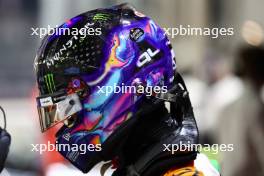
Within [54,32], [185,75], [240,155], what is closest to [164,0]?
[185,75]

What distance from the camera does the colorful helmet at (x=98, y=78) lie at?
5.73 ft

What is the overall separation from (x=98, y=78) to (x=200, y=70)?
2.86m

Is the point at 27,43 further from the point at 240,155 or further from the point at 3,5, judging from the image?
the point at 240,155

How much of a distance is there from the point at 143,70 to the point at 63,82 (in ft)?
0.67

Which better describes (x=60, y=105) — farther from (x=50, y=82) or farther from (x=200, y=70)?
(x=200, y=70)

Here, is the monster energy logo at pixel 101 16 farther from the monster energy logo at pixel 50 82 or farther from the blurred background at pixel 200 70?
the blurred background at pixel 200 70

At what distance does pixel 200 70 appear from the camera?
179 inches

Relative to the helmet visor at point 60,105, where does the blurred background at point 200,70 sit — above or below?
below

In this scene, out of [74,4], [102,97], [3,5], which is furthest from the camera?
[3,5]

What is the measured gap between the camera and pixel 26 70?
4.68 m

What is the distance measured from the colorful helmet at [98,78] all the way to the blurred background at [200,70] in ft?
1.92

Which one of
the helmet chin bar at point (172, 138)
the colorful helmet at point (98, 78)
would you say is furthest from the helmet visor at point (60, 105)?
the helmet chin bar at point (172, 138)
